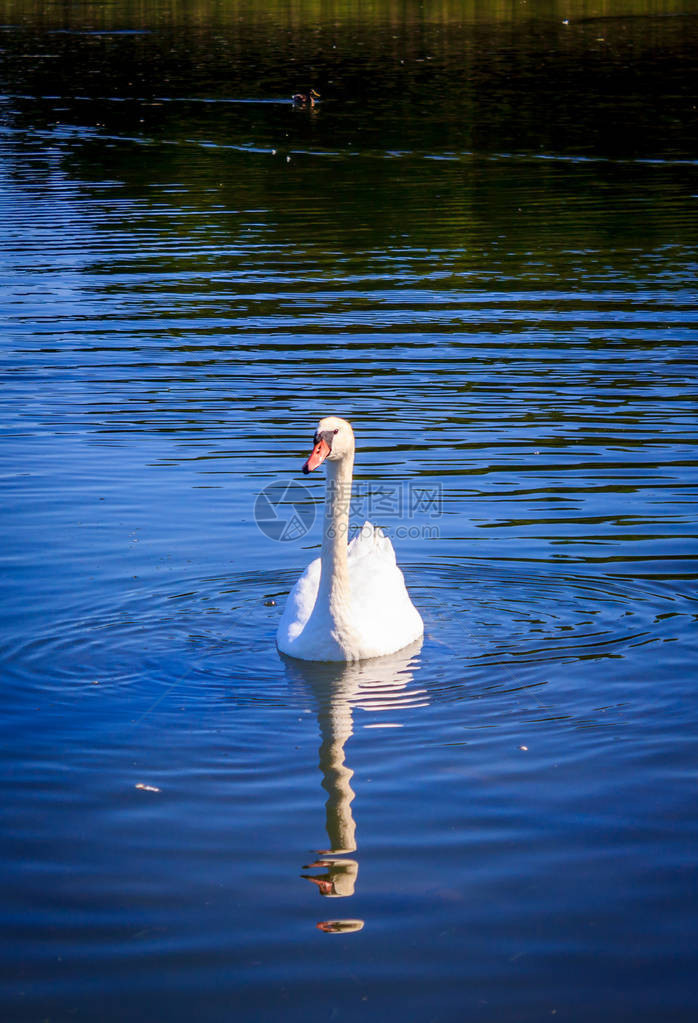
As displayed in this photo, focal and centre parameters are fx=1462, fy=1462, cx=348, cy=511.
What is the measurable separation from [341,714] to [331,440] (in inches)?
63.1

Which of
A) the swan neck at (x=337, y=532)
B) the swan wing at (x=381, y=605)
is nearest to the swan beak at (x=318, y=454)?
the swan neck at (x=337, y=532)

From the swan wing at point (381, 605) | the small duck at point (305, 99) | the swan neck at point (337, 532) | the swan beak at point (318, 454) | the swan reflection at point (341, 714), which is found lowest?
the swan reflection at point (341, 714)

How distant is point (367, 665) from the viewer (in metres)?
8.96

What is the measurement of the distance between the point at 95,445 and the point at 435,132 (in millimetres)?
24965

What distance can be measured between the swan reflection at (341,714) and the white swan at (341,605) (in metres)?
0.10

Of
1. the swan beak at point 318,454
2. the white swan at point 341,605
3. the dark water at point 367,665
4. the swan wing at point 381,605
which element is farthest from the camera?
the swan wing at point 381,605

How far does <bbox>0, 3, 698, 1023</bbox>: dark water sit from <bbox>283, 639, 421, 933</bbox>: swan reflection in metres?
0.02

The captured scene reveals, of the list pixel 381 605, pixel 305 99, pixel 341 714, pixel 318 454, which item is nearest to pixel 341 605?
pixel 381 605

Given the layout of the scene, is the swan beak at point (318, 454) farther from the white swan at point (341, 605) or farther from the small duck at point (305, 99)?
the small duck at point (305, 99)

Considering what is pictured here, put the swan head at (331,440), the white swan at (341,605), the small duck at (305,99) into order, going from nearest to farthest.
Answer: the swan head at (331,440), the white swan at (341,605), the small duck at (305,99)

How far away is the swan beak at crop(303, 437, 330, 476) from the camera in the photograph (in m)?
8.16

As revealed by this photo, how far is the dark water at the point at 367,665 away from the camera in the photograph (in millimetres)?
5781

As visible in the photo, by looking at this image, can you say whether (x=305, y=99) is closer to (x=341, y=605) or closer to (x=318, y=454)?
(x=341, y=605)

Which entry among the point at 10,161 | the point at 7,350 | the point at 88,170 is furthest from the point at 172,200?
the point at 7,350
